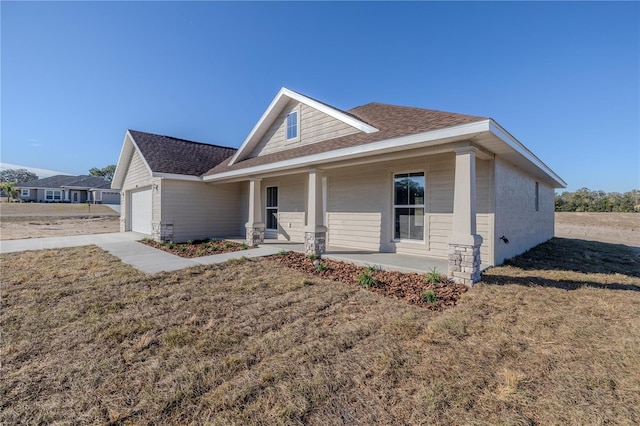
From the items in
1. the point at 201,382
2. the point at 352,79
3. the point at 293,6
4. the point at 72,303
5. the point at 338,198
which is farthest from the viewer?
the point at 352,79

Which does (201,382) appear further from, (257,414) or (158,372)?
(257,414)

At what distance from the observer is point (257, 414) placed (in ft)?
6.94

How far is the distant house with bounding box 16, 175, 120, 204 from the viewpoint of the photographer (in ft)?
137

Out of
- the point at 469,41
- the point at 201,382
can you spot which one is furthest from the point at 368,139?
the point at 469,41

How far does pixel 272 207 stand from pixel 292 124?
375cm

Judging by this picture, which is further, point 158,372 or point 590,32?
point 590,32

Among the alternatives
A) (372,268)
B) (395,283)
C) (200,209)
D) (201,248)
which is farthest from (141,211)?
(395,283)

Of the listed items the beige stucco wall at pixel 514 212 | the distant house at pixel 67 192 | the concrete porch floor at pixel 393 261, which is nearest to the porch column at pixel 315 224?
the concrete porch floor at pixel 393 261

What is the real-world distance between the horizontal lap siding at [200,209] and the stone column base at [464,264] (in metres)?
10.9

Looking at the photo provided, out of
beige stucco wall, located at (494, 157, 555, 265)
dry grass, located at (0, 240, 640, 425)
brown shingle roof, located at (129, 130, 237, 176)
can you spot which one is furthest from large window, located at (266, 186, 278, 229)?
beige stucco wall, located at (494, 157, 555, 265)

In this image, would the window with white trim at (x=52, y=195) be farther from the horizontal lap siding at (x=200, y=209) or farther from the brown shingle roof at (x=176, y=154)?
the horizontal lap siding at (x=200, y=209)

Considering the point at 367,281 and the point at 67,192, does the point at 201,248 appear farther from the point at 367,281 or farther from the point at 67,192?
the point at 67,192

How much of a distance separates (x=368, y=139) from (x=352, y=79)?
10.1 metres

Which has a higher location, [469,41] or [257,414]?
[469,41]
